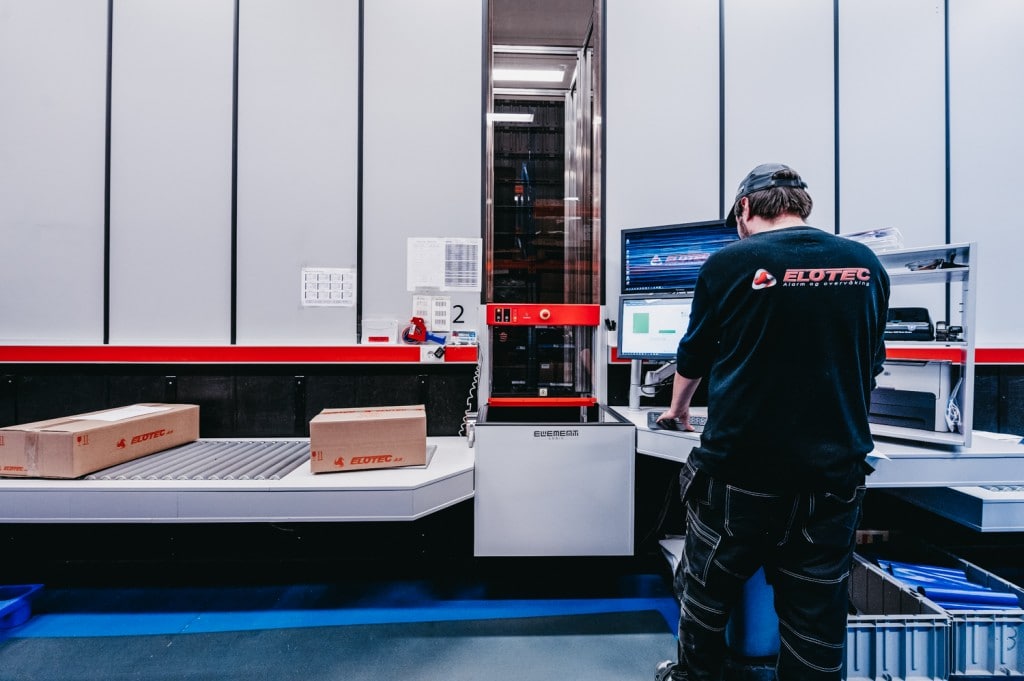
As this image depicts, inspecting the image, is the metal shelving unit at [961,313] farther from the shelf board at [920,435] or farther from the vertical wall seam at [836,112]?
the vertical wall seam at [836,112]

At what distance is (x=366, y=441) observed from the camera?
188 cm

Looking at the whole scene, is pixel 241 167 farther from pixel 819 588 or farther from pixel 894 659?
pixel 894 659

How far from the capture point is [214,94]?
256 cm

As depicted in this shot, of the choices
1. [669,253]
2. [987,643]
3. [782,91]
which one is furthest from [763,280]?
[782,91]

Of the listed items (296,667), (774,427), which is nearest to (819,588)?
(774,427)

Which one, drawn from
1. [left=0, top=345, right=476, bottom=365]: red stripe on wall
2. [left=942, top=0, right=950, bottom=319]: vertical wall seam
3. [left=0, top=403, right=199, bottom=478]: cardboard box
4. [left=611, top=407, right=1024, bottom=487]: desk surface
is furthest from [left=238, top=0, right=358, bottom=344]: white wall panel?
[left=942, top=0, right=950, bottom=319]: vertical wall seam

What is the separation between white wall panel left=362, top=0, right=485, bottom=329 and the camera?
261 cm

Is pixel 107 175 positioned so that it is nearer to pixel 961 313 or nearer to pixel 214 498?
pixel 214 498

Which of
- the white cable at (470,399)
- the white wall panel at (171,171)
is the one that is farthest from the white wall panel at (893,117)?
the white wall panel at (171,171)

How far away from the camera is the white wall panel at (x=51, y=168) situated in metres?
2.51

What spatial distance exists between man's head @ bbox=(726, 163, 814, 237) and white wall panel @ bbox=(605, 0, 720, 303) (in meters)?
1.36

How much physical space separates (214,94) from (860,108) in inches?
147

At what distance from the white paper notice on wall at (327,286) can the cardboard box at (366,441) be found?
0.86 m

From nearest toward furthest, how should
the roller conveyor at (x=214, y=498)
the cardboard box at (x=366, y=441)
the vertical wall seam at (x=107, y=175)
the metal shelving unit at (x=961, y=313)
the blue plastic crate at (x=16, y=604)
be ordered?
the metal shelving unit at (x=961, y=313) < the roller conveyor at (x=214, y=498) < the cardboard box at (x=366, y=441) < the blue plastic crate at (x=16, y=604) < the vertical wall seam at (x=107, y=175)
